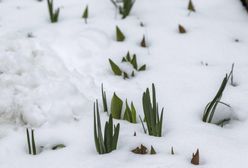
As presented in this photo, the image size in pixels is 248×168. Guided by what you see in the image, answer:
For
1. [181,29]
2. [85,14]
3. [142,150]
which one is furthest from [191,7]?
[142,150]

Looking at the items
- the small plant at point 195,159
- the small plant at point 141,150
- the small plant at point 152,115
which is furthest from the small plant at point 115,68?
the small plant at point 195,159

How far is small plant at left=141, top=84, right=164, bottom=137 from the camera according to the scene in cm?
178

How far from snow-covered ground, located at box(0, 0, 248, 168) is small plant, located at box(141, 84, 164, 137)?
38 mm

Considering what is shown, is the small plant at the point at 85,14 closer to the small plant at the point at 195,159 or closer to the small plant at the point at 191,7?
the small plant at the point at 191,7

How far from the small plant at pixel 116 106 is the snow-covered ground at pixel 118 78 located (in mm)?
58

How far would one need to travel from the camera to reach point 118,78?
2.33 m


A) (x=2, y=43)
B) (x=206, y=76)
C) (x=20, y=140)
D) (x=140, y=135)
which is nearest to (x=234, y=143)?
(x=140, y=135)

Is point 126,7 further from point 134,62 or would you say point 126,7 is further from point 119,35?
point 134,62

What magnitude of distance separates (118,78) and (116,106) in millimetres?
320

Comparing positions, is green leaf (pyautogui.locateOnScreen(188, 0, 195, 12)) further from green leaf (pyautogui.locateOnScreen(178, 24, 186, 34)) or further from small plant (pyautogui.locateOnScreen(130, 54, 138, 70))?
small plant (pyautogui.locateOnScreen(130, 54, 138, 70))

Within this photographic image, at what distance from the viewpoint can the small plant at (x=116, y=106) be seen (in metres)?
2.04

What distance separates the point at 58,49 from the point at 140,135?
35.0 inches

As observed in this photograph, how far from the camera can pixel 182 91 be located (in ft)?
7.25

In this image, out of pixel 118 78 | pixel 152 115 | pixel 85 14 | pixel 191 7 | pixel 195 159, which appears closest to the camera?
pixel 195 159
